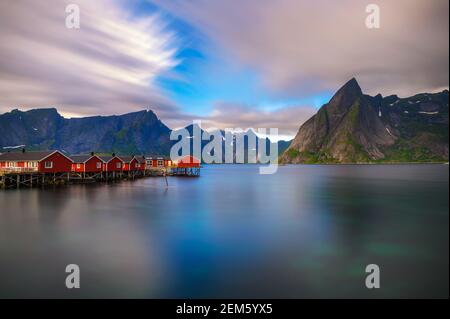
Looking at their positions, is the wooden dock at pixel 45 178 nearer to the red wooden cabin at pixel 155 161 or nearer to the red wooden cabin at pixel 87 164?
the red wooden cabin at pixel 87 164

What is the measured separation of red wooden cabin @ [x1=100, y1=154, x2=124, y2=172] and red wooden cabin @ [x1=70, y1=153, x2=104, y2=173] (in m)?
1.89

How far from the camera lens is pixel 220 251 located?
2364 centimetres

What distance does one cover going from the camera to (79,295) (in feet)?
51.6

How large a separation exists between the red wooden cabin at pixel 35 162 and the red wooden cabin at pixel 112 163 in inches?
571

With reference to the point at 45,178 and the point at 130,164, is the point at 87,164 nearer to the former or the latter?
the point at 45,178

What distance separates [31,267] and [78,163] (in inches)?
2619

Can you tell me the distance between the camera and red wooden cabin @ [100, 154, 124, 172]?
8662 cm

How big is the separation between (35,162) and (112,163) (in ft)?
81.1

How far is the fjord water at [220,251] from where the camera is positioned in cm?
1681

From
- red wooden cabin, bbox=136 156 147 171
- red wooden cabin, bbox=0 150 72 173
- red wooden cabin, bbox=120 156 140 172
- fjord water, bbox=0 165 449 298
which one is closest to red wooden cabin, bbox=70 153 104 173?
red wooden cabin, bbox=0 150 72 173

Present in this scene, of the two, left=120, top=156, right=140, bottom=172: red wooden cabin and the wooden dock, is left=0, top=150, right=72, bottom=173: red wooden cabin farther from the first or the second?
left=120, top=156, right=140, bottom=172: red wooden cabin

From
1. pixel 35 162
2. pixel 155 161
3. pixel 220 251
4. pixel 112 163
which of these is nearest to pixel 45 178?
pixel 35 162
